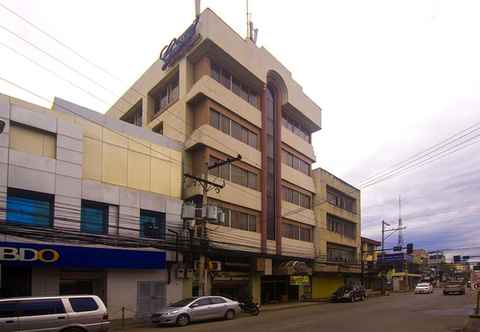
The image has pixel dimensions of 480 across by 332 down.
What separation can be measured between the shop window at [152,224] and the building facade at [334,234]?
22667mm

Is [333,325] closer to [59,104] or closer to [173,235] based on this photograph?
[173,235]

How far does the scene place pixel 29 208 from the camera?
23.3 meters

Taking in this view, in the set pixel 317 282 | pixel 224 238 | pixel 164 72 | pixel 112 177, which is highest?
pixel 164 72

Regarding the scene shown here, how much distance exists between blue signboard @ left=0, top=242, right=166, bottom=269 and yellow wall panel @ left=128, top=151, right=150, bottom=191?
13.7 feet

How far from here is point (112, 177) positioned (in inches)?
1089

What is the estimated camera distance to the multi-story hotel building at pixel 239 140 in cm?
3572

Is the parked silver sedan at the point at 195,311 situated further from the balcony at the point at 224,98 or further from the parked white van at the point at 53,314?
the balcony at the point at 224,98

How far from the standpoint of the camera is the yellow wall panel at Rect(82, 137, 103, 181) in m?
26.4

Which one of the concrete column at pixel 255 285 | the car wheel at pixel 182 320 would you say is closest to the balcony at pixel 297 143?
the concrete column at pixel 255 285

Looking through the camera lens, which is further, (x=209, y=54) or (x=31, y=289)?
(x=209, y=54)

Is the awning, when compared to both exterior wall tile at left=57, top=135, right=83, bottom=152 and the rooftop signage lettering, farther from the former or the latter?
exterior wall tile at left=57, top=135, right=83, bottom=152

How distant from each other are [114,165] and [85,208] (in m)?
3.19

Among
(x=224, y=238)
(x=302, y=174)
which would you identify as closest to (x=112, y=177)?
(x=224, y=238)

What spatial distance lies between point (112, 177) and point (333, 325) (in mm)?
14332
